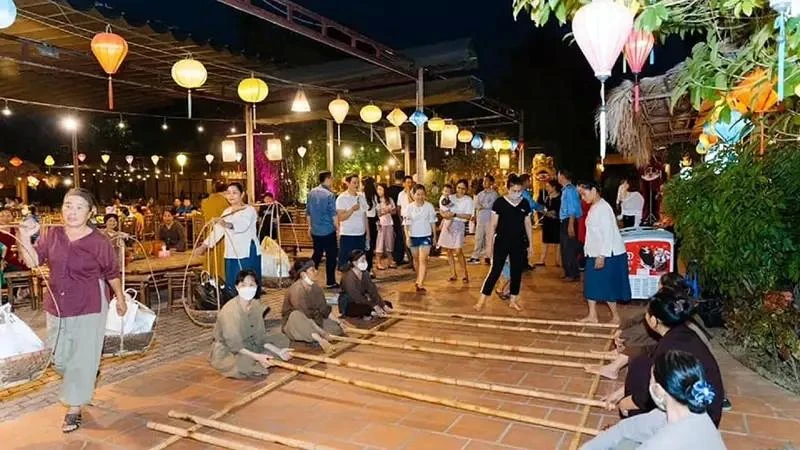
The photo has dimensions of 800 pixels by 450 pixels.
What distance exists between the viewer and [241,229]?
6684mm

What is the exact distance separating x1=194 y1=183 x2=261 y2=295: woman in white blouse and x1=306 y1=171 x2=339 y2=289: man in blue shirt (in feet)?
5.95

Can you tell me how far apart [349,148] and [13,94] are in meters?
9.44

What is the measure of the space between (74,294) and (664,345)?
3772 millimetres

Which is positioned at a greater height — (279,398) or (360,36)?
(360,36)

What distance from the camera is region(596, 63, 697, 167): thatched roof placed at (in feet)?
24.2

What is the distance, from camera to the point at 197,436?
3.70m

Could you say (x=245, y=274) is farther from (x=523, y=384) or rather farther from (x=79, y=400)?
(x=523, y=384)

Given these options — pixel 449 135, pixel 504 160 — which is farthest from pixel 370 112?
pixel 504 160

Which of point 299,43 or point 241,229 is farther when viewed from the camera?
point 299,43

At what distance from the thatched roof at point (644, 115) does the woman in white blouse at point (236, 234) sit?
15.9 ft

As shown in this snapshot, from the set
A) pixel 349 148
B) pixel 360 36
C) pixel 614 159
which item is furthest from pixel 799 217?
pixel 614 159

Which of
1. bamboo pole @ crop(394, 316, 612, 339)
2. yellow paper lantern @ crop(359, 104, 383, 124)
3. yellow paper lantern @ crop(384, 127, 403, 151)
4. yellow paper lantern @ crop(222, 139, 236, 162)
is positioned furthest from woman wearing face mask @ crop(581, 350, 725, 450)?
yellow paper lantern @ crop(222, 139, 236, 162)

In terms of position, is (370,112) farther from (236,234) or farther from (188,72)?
(236,234)

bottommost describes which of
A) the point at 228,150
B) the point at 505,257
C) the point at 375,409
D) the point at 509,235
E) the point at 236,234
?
the point at 375,409
